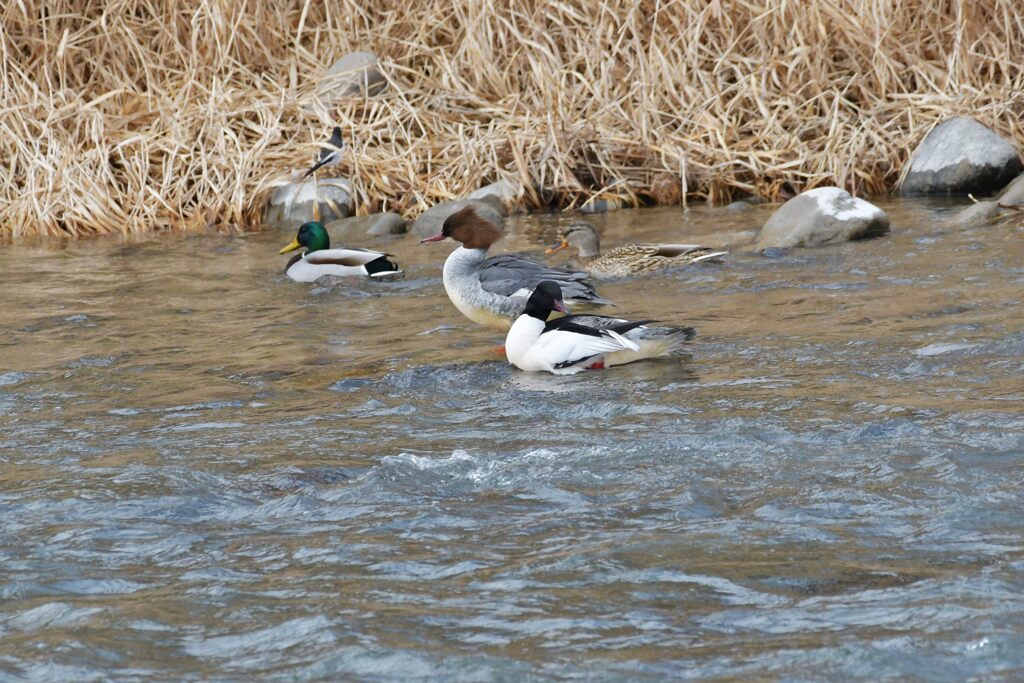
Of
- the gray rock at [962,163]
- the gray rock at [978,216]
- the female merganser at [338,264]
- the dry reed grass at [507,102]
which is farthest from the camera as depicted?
the dry reed grass at [507,102]

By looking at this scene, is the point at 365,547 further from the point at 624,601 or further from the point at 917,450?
the point at 917,450

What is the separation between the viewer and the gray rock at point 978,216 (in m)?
9.89

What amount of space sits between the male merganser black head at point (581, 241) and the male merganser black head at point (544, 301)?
3150 millimetres

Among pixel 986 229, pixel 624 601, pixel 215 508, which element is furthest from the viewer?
pixel 986 229

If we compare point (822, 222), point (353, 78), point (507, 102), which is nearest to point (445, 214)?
point (507, 102)

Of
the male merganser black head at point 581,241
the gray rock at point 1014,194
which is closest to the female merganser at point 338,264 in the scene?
the male merganser black head at point 581,241

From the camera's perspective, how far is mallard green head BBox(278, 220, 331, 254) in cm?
1056

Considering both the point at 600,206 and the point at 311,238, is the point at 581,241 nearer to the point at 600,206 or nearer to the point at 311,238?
the point at 311,238

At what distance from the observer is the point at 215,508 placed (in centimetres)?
468

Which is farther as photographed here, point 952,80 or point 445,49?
point 445,49

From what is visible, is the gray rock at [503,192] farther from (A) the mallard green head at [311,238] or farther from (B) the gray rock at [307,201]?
(A) the mallard green head at [311,238]

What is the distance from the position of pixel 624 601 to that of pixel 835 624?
0.55m

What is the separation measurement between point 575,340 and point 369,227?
591 cm

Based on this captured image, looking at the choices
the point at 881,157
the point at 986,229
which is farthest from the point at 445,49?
the point at 986,229
